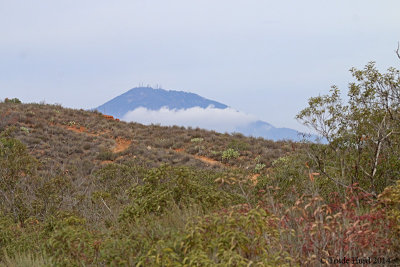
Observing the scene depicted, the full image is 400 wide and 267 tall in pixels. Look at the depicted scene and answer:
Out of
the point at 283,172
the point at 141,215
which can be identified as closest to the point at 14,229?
the point at 141,215

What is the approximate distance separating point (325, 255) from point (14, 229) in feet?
19.8

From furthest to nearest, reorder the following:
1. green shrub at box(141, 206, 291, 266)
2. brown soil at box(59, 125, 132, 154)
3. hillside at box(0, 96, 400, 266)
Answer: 1. brown soil at box(59, 125, 132, 154)
2. hillside at box(0, 96, 400, 266)
3. green shrub at box(141, 206, 291, 266)

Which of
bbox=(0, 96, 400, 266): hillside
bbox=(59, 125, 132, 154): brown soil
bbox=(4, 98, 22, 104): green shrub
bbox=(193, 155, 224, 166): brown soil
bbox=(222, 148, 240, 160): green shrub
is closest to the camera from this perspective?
bbox=(0, 96, 400, 266): hillside

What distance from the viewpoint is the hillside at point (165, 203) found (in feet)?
13.8

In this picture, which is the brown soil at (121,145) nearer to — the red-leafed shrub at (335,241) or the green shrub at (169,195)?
the green shrub at (169,195)

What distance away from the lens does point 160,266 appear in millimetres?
3986

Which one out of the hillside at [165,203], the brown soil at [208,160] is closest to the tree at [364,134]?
the hillside at [165,203]

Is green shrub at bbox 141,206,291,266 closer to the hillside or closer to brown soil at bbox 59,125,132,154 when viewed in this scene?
the hillside

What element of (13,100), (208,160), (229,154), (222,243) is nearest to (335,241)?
(222,243)

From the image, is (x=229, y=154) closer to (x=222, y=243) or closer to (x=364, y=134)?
(x=364, y=134)

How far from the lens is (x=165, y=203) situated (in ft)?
21.1

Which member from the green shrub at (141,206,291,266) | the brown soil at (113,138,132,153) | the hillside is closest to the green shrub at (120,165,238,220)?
the hillside

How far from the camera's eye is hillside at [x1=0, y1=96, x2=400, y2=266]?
4215mm

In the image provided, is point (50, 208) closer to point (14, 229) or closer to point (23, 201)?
point (23, 201)
